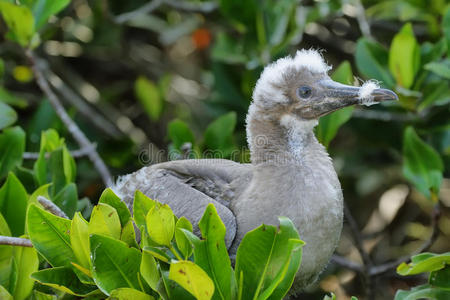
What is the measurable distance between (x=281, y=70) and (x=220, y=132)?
77cm

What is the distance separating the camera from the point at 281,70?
270 centimetres

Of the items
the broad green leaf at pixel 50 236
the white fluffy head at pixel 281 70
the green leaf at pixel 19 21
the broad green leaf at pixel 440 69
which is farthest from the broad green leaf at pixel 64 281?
the broad green leaf at pixel 440 69

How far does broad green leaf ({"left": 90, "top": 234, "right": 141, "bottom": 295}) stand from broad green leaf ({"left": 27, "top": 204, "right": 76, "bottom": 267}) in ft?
0.63

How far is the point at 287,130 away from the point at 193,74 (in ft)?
9.62

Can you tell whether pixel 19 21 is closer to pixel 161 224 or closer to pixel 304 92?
pixel 304 92

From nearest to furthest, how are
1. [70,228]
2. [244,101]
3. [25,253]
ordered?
1. [70,228]
2. [25,253]
3. [244,101]

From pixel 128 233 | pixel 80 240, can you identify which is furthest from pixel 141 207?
pixel 80 240

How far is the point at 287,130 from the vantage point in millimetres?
2668

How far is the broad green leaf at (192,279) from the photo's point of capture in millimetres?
1847

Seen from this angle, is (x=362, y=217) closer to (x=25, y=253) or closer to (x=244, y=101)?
(x=244, y=101)

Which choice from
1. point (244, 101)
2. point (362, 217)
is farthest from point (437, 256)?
point (362, 217)

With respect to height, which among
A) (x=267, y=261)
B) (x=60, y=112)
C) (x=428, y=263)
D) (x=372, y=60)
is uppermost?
(x=372, y=60)

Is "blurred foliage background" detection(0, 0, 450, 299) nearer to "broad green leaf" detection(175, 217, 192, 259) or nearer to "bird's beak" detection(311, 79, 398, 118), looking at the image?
"bird's beak" detection(311, 79, 398, 118)

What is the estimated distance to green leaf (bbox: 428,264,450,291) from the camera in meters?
2.36
